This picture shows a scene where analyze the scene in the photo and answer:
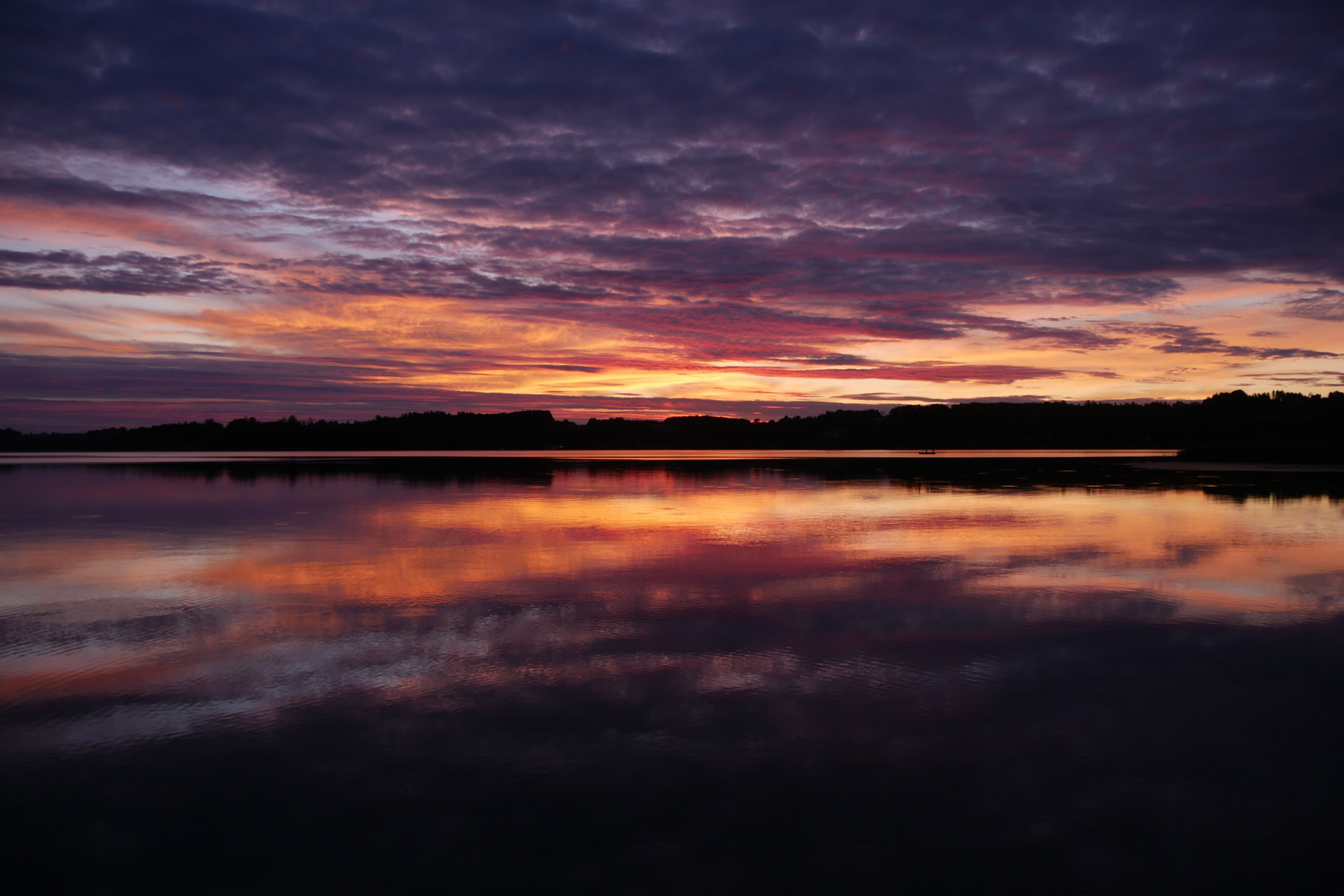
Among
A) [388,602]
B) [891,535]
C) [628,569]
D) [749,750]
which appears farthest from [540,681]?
[891,535]

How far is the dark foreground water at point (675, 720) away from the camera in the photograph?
4.22 metres

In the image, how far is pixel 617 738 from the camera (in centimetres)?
565

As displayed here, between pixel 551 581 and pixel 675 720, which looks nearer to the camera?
pixel 675 720

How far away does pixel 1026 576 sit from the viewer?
11461 millimetres

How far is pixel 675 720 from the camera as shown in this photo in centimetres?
600

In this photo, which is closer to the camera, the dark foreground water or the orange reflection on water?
the dark foreground water

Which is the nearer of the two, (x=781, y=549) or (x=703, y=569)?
(x=703, y=569)

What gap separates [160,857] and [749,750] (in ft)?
11.5

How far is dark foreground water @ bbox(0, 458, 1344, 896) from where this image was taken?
422 centimetres

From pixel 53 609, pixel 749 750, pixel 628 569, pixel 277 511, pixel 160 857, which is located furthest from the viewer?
pixel 277 511

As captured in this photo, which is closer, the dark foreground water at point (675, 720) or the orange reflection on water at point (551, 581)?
the dark foreground water at point (675, 720)

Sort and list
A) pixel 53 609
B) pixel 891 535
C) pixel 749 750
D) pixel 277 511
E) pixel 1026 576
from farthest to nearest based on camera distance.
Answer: pixel 277 511, pixel 891 535, pixel 1026 576, pixel 53 609, pixel 749 750

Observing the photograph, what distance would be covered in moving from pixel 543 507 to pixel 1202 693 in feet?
56.3

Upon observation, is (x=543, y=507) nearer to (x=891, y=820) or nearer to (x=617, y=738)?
(x=617, y=738)
